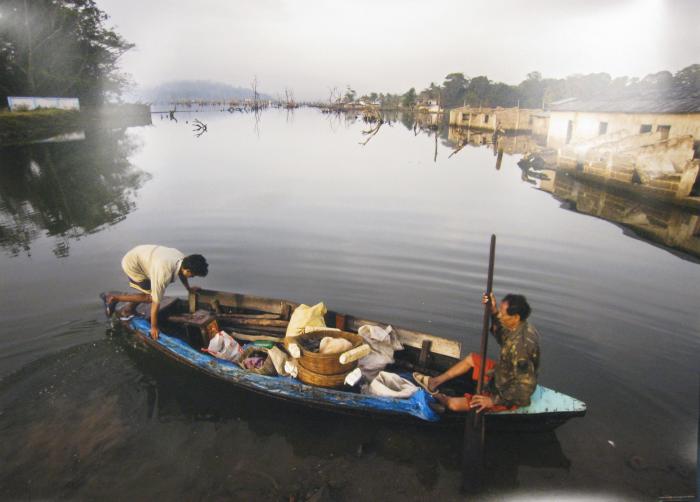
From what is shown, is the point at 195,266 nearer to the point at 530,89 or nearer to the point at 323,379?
the point at 323,379

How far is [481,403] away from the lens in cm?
489

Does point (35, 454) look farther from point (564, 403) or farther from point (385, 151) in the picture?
point (385, 151)

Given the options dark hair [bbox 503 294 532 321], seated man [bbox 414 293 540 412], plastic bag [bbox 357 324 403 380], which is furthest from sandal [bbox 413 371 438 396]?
dark hair [bbox 503 294 532 321]

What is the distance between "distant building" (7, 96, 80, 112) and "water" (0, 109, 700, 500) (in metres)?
24.8

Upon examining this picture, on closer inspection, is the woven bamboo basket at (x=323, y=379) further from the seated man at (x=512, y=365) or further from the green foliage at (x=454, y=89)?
the green foliage at (x=454, y=89)

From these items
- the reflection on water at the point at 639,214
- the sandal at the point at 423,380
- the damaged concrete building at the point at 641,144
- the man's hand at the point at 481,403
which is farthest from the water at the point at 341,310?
the damaged concrete building at the point at 641,144

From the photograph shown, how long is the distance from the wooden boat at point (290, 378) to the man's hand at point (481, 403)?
298mm

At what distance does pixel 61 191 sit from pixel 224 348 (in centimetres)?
1732

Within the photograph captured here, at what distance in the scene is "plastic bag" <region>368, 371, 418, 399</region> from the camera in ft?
17.7

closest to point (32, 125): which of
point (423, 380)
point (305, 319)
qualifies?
point (305, 319)

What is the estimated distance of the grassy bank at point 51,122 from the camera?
110 ft

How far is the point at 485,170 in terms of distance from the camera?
27016 millimetres

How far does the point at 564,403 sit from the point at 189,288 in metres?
6.07

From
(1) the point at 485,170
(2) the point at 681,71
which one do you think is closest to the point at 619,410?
(1) the point at 485,170
